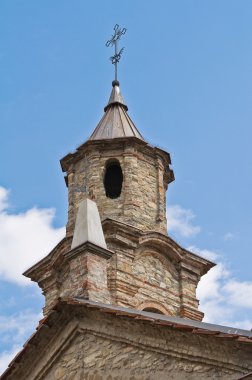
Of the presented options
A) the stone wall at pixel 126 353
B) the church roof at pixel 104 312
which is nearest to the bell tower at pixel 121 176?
the church roof at pixel 104 312

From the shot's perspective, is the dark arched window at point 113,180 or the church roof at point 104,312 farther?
the dark arched window at point 113,180

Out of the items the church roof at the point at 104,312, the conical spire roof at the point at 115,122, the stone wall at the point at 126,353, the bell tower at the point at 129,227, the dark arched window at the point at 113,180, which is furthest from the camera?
the conical spire roof at the point at 115,122

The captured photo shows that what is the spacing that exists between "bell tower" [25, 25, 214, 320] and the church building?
0.09ft

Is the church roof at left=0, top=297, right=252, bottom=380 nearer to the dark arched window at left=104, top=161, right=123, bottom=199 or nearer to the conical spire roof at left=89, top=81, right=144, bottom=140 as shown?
the dark arched window at left=104, top=161, right=123, bottom=199

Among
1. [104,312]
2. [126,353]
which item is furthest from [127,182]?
[126,353]

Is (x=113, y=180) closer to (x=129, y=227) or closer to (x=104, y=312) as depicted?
(x=129, y=227)

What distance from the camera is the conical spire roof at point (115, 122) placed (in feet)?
69.9

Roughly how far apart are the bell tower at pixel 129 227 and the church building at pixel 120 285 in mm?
26

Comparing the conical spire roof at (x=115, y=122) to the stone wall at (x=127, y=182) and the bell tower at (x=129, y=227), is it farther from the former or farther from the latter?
the stone wall at (x=127, y=182)

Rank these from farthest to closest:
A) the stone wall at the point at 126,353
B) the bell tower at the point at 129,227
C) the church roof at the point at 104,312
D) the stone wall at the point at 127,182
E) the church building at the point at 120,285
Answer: the stone wall at the point at 127,182
the bell tower at the point at 129,227
the church building at the point at 120,285
the church roof at the point at 104,312
the stone wall at the point at 126,353

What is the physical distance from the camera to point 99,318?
456 inches

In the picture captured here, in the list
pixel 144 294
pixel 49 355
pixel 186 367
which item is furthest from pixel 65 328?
pixel 144 294

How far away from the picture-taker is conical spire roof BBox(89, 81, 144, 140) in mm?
21297

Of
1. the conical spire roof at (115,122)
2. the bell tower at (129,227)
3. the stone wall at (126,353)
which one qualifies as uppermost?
the conical spire roof at (115,122)
